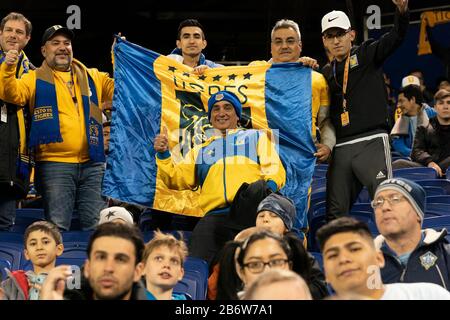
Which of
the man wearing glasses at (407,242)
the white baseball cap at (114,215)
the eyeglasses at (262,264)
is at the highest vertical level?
the white baseball cap at (114,215)

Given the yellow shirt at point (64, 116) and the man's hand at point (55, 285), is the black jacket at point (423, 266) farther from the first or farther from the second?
the yellow shirt at point (64, 116)

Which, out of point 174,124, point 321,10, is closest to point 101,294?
point 174,124

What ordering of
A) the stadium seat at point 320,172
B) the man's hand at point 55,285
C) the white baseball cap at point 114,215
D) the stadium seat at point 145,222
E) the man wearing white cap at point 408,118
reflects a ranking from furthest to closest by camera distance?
the man wearing white cap at point 408,118
the stadium seat at point 320,172
the stadium seat at point 145,222
the white baseball cap at point 114,215
the man's hand at point 55,285

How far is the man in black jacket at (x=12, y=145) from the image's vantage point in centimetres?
666

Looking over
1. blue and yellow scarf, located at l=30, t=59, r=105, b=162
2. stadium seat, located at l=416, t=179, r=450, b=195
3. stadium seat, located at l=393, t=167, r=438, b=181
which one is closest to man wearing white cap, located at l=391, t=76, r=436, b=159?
stadium seat, located at l=393, t=167, r=438, b=181

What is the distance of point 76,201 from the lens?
6.91 m

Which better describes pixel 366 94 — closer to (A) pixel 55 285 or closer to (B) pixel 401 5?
(B) pixel 401 5

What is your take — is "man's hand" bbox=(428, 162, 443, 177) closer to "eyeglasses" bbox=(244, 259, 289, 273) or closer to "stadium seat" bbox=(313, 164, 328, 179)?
"stadium seat" bbox=(313, 164, 328, 179)

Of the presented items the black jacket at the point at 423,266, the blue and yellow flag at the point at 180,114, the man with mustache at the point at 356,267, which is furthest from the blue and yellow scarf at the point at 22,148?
the man with mustache at the point at 356,267

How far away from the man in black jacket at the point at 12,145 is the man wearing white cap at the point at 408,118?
396cm

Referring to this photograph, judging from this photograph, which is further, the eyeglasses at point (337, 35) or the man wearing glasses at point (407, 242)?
the eyeglasses at point (337, 35)

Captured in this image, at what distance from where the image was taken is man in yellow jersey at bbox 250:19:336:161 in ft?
22.4

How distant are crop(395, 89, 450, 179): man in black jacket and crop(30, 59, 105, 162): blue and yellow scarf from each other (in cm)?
279
